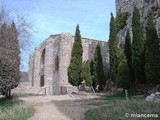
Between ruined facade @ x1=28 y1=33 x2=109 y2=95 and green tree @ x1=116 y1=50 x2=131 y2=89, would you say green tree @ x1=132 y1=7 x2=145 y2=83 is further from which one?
ruined facade @ x1=28 y1=33 x2=109 y2=95

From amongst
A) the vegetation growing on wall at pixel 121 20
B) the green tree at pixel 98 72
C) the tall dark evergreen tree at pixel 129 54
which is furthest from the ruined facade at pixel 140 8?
the green tree at pixel 98 72

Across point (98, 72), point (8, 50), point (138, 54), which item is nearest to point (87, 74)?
point (98, 72)

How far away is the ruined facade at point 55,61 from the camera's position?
31984 mm

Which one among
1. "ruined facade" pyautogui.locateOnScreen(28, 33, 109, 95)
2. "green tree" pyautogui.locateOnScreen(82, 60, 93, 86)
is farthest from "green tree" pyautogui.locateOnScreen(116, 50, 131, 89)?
"ruined facade" pyautogui.locateOnScreen(28, 33, 109, 95)

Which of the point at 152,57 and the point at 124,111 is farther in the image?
the point at 152,57

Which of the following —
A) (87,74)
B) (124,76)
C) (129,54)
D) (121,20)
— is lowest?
(124,76)

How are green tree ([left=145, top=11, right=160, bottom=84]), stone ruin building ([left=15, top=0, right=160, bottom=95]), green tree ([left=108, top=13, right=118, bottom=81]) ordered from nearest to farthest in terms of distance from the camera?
A: green tree ([left=145, top=11, right=160, bottom=84]) → green tree ([left=108, top=13, right=118, bottom=81]) → stone ruin building ([left=15, top=0, right=160, bottom=95])

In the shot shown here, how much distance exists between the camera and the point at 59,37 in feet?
109

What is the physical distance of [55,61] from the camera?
110ft

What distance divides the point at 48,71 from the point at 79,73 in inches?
327

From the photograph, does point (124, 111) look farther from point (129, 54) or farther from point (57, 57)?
point (57, 57)

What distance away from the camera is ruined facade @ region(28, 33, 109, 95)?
105 ft

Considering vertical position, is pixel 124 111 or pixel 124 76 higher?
pixel 124 76

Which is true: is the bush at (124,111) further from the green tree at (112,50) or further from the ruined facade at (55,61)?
the ruined facade at (55,61)
